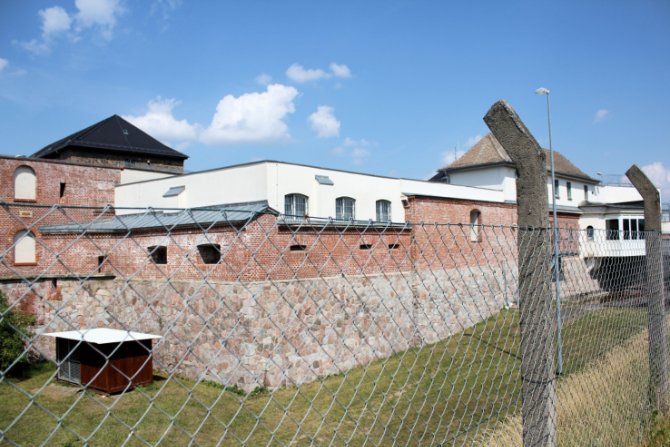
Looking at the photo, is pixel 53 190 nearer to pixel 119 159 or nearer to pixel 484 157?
pixel 119 159

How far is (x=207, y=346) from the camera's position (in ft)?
39.1

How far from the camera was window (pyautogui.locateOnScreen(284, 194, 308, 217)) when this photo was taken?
16156 mm

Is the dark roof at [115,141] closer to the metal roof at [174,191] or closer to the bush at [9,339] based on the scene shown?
the metal roof at [174,191]

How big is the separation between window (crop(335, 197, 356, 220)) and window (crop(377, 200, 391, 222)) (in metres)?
1.21

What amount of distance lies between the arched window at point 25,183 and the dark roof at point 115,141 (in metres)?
8.66

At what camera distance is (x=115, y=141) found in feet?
104

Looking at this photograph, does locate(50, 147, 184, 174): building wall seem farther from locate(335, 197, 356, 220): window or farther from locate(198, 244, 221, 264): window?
locate(198, 244, 221, 264): window

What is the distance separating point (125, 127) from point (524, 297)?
117 feet

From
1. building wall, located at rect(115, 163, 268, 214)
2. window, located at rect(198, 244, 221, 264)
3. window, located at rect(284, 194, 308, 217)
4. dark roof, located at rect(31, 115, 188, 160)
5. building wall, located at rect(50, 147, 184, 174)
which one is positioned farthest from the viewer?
dark roof, located at rect(31, 115, 188, 160)

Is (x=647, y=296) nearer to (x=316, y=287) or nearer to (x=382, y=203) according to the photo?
(x=316, y=287)

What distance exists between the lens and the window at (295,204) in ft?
53.0

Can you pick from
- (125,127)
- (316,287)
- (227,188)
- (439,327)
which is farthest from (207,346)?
(125,127)

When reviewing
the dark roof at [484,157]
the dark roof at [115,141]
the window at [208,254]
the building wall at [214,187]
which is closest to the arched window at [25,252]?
the building wall at [214,187]

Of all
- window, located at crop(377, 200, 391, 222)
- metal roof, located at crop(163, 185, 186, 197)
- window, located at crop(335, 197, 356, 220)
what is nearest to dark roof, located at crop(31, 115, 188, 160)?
metal roof, located at crop(163, 185, 186, 197)
